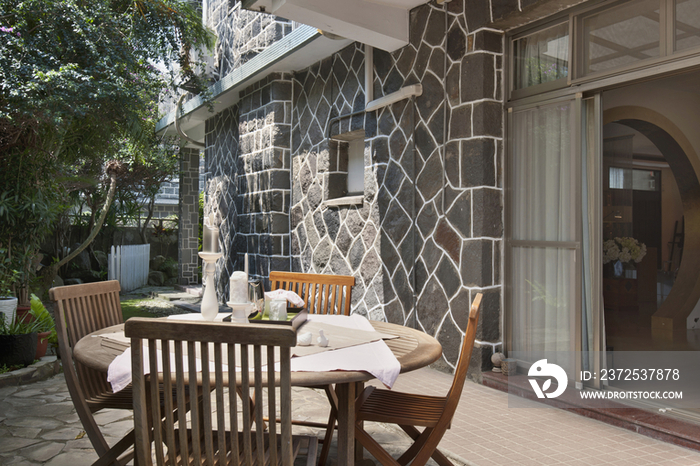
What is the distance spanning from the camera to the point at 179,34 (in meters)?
6.50

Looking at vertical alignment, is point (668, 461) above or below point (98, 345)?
below

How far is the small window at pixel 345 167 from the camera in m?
5.56

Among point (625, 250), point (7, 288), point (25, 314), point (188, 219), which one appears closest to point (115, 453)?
point (25, 314)

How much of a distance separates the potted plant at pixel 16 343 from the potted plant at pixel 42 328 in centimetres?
17

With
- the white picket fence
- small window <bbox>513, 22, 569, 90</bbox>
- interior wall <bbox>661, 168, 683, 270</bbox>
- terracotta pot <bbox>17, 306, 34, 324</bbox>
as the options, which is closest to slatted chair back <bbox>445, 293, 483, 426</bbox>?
small window <bbox>513, 22, 569, 90</bbox>

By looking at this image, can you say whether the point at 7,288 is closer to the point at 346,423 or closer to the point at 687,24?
the point at 346,423

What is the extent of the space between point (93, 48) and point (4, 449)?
3818 millimetres

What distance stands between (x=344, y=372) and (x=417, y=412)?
1.80ft

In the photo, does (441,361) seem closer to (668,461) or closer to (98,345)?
(668,461)

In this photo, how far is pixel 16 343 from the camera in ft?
13.2

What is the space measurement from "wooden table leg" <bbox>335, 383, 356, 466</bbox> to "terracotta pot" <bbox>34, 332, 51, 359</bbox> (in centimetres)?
353

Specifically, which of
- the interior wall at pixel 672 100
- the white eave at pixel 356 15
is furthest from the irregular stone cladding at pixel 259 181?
the interior wall at pixel 672 100

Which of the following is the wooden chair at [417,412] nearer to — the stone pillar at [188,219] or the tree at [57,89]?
the tree at [57,89]

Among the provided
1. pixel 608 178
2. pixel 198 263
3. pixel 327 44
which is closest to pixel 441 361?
pixel 327 44
